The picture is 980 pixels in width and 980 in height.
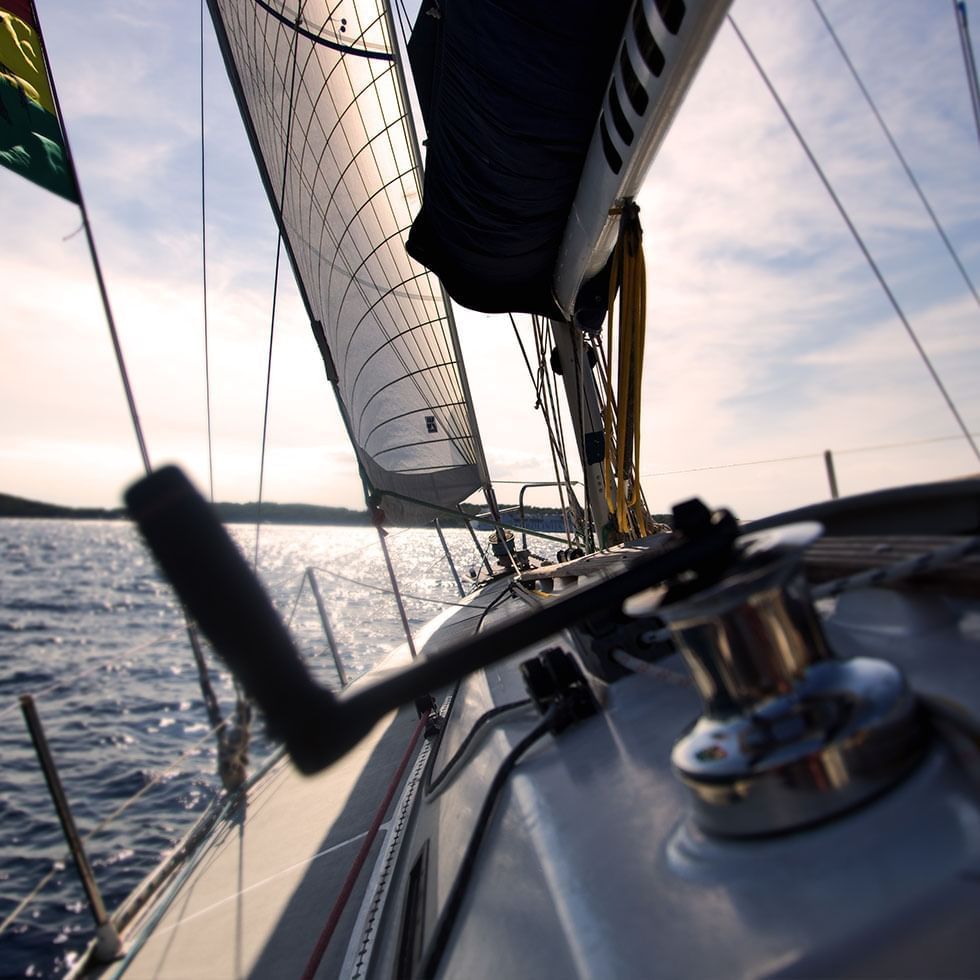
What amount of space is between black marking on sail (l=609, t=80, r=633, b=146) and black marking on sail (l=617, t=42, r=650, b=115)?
0.06m

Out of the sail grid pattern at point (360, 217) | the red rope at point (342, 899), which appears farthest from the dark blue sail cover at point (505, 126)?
the red rope at point (342, 899)

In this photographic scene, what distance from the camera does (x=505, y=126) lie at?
2238 mm

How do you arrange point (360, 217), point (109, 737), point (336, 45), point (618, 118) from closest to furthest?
point (618, 118), point (336, 45), point (360, 217), point (109, 737)

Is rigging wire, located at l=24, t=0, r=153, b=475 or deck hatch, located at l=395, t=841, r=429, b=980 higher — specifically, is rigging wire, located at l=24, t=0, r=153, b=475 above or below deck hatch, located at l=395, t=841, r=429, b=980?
above

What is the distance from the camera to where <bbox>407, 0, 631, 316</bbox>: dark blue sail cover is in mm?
1940

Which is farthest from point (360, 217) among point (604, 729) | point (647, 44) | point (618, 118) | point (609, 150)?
point (604, 729)

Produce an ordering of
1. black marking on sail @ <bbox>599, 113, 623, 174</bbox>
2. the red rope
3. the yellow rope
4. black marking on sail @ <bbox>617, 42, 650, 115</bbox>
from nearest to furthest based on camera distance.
Answer: the red rope, black marking on sail @ <bbox>617, 42, 650, 115</bbox>, black marking on sail @ <bbox>599, 113, 623, 174</bbox>, the yellow rope

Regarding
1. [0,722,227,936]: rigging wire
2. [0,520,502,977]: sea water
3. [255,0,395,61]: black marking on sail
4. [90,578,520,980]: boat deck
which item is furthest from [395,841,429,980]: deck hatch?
[255,0,395,61]: black marking on sail

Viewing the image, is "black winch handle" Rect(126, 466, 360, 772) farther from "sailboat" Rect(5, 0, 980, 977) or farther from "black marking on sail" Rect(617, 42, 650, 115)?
"black marking on sail" Rect(617, 42, 650, 115)

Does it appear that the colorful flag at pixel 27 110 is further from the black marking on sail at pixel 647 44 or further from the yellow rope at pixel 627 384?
the black marking on sail at pixel 647 44

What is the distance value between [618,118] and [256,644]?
2.00 meters

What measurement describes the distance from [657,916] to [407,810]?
4.12 feet

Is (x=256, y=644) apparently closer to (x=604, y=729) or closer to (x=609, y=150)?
(x=604, y=729)

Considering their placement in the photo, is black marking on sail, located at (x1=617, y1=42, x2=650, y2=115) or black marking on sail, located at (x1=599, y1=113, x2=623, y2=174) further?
black marking on sail, located at (x1=599, y1=113, x2=623, y2=174)
